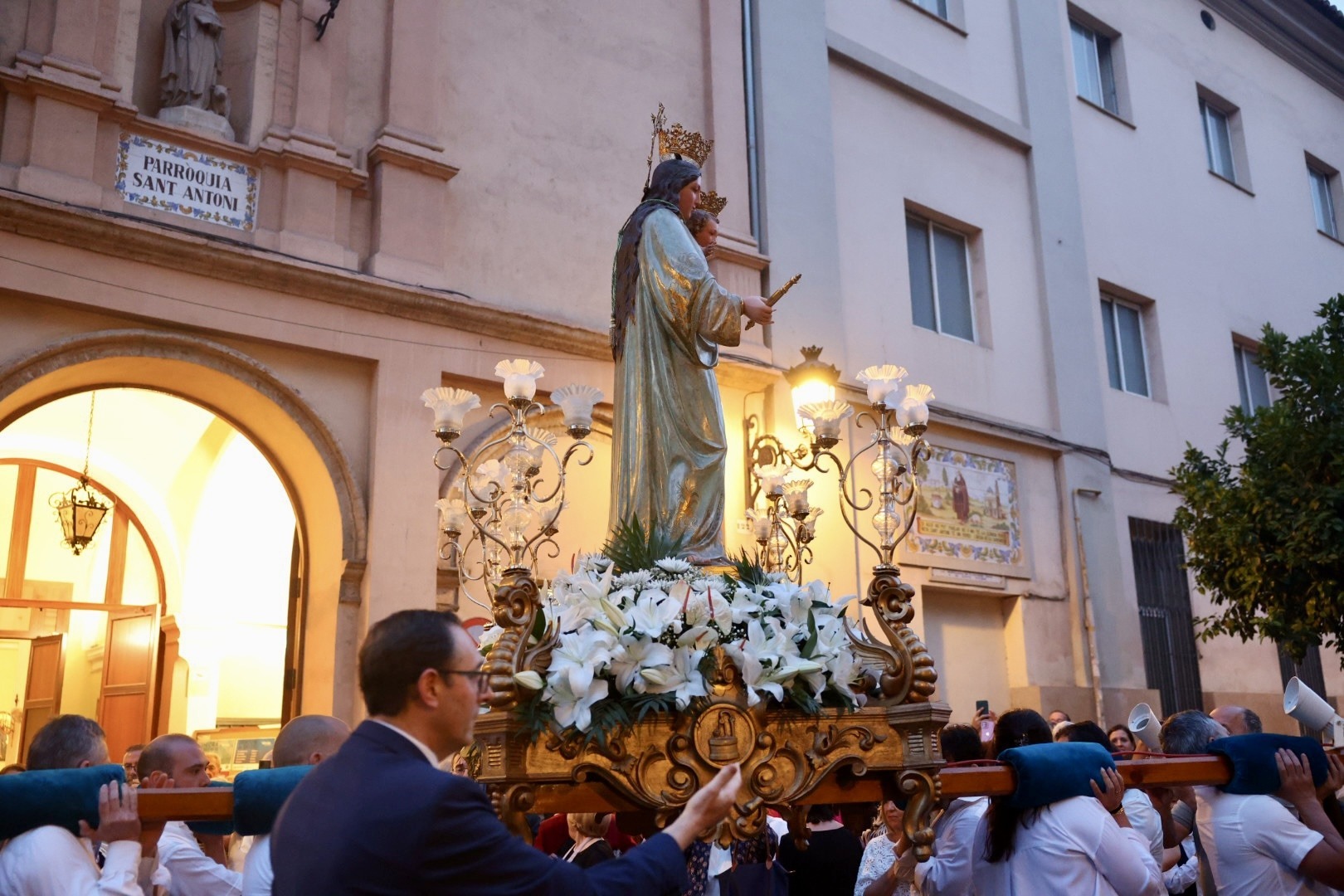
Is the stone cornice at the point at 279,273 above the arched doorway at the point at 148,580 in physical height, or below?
above

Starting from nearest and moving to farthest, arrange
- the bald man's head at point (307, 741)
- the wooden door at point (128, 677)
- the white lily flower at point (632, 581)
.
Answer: the white lily flower at point (632, 581) < the bald man's head at point (307, 741) < the wooden door at point (128, 677)

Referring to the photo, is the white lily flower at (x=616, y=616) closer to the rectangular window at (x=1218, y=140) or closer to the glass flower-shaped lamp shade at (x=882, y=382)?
the glass flower-shaped lamp shade at (x=882, y=382)

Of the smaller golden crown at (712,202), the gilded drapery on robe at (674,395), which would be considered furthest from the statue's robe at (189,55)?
the gilded drapery on robe at (674,395)

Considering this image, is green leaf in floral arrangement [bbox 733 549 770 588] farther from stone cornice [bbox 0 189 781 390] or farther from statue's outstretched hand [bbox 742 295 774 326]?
stone cornice [bbox 0 189 781 390]

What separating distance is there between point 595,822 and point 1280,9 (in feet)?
58.1

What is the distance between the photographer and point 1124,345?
14438 millimetres

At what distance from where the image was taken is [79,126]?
7.53 metres

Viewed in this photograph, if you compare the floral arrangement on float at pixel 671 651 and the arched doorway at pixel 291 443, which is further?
the arched doorway at pixel 291 443

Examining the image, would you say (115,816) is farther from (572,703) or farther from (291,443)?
(291,443)

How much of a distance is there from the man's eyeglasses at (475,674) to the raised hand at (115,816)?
1.05 metres

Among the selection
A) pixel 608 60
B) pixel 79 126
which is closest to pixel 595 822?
pixel 79 126

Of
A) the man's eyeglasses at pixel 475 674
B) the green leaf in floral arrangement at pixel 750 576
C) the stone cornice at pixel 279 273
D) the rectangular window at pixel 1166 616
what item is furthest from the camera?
the rectangular window at pixel 1166 616

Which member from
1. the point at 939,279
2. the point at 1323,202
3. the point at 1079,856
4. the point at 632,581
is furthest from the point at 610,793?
the point at 1323,202

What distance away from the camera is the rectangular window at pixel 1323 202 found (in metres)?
18.2
